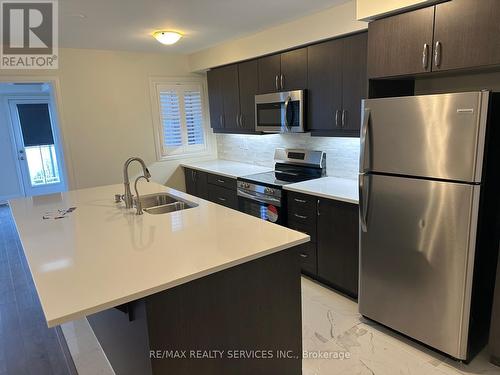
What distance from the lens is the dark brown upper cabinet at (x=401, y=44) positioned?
2.04 metres

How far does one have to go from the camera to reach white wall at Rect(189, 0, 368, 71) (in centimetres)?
267

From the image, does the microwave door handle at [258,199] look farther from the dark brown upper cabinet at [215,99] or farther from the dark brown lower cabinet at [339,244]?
the dark brown upper cabinet at [215,99]

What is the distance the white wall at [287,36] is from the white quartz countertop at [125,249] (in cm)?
170

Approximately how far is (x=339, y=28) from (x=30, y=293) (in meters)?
3.51

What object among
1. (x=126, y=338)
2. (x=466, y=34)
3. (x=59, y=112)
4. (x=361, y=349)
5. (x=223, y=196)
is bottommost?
(x=361, y=349)

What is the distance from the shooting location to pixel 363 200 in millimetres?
2334

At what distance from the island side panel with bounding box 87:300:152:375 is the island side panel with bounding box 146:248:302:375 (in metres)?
0.06

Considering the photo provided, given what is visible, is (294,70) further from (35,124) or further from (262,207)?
(35,124)

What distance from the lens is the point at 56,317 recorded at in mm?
1134

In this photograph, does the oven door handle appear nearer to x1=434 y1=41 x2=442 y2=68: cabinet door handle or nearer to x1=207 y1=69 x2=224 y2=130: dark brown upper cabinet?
x1=207 y1=69 x2=224 y2=130: dark brown upper cabinet

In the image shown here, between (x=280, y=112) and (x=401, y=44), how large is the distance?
1412mm

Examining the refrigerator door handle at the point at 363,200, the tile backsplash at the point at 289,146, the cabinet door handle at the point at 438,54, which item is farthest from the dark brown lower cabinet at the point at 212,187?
the cabinet door handle at the point at 438,54

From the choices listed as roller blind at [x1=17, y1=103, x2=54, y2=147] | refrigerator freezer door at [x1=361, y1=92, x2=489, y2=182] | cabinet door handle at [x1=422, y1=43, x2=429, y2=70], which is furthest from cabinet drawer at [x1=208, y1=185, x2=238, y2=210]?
roller blind at [x1=17, y1=103, x2=54, y2=147]

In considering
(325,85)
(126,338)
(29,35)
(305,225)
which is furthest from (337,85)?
(29,35)
